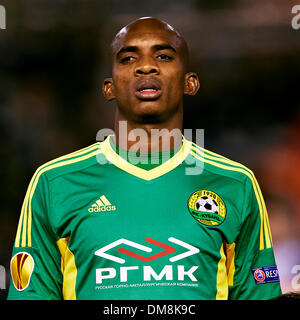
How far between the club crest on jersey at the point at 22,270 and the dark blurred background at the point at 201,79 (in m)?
1.63

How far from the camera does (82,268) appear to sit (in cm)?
240

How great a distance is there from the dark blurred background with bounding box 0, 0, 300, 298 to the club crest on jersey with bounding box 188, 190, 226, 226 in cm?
169

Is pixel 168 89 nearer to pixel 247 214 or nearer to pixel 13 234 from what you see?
pixel 247 214

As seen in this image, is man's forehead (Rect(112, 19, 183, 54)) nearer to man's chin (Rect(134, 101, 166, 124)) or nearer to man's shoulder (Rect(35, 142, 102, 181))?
man's chin (Rect(134, 101, 166, 124))

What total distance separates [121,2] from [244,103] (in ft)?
3.40

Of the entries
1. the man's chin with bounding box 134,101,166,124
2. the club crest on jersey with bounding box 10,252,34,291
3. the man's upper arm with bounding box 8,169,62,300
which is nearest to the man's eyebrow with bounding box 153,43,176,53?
the man's chin with bounding box 134,101,166,124

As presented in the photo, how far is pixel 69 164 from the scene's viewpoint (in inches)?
104

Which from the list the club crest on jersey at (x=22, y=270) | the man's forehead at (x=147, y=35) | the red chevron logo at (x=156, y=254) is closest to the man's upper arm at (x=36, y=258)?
the club crest on jersey at (x=22, y=270)

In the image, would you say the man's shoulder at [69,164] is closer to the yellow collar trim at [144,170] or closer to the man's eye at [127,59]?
the yellow collar trim at [144,170]

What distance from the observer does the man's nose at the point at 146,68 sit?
2.47 meters

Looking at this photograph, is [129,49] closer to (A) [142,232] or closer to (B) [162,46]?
(B) [162,46]

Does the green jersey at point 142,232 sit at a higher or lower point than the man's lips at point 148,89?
lower

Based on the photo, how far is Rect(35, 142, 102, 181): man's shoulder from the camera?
102 inches
